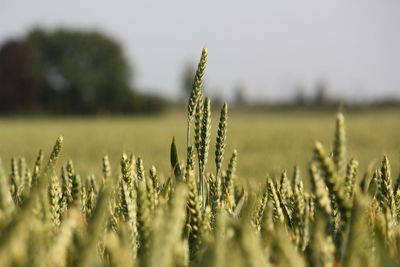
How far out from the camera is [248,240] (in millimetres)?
453

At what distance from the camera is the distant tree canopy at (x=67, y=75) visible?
173 ft

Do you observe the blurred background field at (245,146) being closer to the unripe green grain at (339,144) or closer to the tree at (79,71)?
the unripe green grain at (339,144)

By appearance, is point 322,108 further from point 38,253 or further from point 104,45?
point 38,253

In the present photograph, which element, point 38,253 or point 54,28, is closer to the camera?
point 38,253

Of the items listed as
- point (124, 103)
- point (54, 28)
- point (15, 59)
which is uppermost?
point (54, 28)

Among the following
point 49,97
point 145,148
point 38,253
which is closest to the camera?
point 38,253

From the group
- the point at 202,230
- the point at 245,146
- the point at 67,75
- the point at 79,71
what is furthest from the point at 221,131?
the point at 79,71

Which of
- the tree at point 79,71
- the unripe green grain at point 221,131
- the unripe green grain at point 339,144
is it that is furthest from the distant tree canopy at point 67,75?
the unripe green grain at point 339,144

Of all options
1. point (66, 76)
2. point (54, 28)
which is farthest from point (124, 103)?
point (54, 28)

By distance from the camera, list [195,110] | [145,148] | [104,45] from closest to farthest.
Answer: [195,110]
[145,148]
[104,45]

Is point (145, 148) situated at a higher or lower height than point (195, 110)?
lower

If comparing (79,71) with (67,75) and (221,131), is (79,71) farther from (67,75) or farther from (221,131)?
(221,131)

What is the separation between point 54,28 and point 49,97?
9.95m

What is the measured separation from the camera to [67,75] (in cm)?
5259
